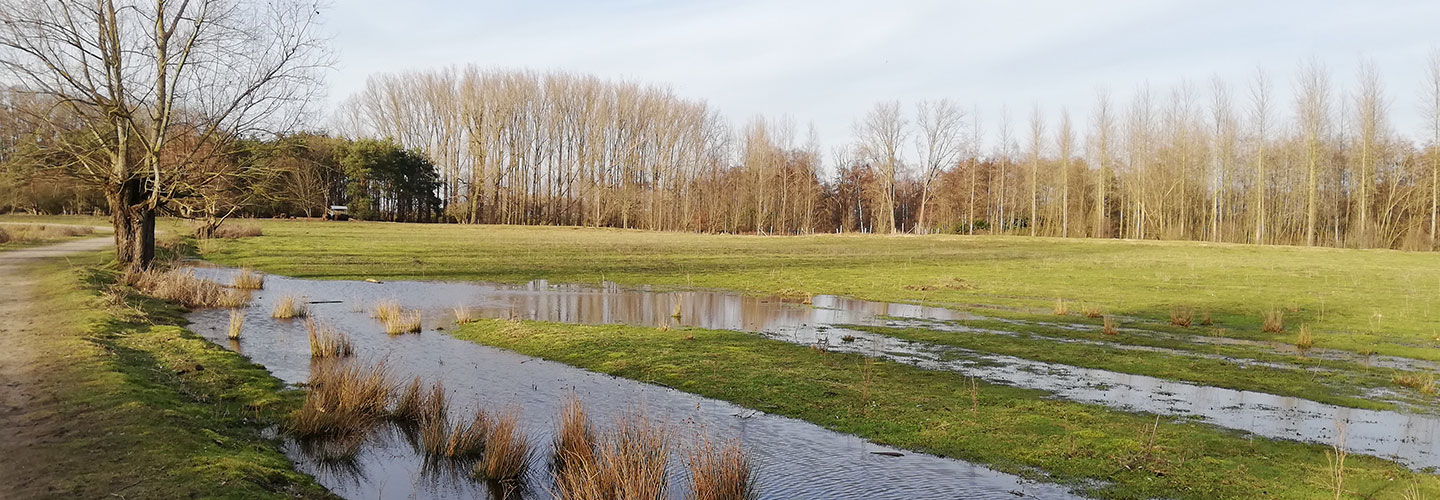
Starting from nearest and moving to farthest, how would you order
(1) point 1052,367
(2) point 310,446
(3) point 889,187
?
(2) point 310,446
(1) point 1052,367
(3) point 889,187

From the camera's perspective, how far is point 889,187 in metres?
90.0

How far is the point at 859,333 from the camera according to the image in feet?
59.3

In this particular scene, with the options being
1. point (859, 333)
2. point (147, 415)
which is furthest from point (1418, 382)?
point (147, 415)

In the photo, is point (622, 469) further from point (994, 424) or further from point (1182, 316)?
point (1182, 316)

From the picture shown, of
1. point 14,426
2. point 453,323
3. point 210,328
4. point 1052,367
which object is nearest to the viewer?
point 14,426

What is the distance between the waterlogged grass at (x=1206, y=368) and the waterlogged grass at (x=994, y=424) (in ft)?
10.3

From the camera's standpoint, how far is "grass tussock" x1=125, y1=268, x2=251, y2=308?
18.9 m

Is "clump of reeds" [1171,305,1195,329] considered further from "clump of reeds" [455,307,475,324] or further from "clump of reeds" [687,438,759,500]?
"clump of reeds" [455,307,475,324]

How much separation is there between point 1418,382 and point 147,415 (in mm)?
17912

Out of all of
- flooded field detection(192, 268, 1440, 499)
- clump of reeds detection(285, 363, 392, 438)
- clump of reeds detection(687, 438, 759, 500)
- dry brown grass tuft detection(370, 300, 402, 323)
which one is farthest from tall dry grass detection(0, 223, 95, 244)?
clump of reeds detection(687, 438, 759, 500)

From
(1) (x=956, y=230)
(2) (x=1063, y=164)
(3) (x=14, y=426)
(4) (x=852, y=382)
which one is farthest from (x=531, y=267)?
(1) (x=956, y=230)

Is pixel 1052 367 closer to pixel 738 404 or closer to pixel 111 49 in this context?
pixel 738 404

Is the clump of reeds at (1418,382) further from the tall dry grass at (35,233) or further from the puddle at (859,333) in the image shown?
the tall dry grass at (35,233)

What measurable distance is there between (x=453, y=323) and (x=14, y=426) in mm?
10655
